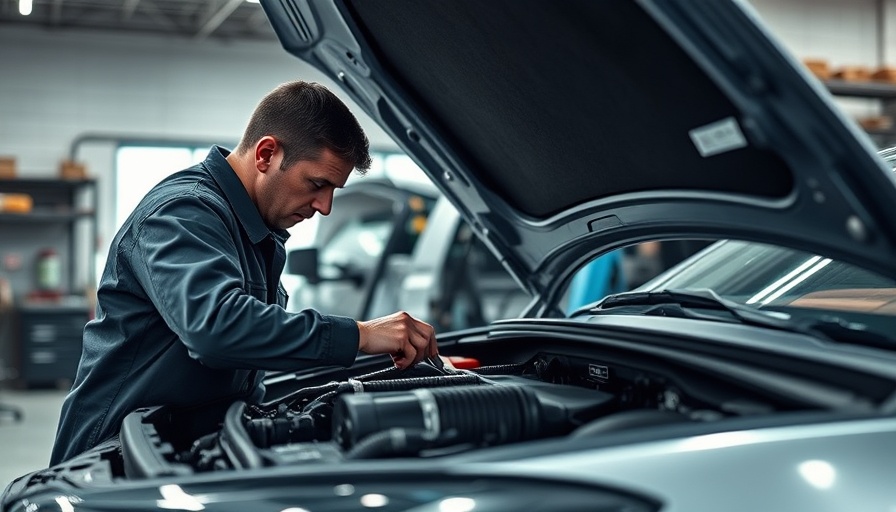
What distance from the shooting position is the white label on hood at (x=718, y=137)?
1.50 meters

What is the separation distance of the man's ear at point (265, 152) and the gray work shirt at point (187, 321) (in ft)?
0.21

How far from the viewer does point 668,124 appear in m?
1.67

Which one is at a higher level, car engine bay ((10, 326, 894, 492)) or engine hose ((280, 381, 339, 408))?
engine hose ((280, 381, 339, 408))

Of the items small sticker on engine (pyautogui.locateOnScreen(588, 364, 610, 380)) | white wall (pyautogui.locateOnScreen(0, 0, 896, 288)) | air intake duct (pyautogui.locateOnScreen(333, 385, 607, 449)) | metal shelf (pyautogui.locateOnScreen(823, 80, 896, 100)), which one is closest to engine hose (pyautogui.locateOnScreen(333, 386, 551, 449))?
air intake duct (pyautogui.locateOnScreen(333, 385, 607, 449))

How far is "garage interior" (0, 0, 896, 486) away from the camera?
10305 mm

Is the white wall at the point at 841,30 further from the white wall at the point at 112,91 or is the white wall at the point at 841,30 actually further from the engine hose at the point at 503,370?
the engine hose at the point at 503,370

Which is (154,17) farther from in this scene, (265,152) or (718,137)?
(718,137)

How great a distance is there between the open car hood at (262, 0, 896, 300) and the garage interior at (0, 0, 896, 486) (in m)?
8.30

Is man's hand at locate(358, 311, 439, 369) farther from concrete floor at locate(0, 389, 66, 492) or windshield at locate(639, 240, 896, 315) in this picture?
concrete floor at locate(0, 389, 66, 492)

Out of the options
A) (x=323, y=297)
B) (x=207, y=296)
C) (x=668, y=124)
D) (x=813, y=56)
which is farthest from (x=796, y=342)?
(x=813, y=56)

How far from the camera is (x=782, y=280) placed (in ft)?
6.52

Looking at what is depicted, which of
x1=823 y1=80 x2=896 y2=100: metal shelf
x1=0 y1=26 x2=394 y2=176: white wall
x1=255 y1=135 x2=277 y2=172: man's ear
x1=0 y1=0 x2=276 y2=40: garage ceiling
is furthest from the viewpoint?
x1=0 y1=26 x2=394 y2=176: white wall

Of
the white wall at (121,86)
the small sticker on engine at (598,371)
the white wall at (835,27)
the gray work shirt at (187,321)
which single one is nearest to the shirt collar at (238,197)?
the gray work shirt at (187,321)

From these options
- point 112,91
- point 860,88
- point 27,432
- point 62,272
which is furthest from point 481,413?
point 112,91
